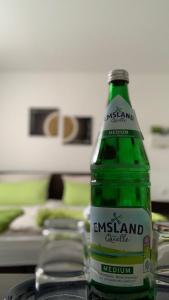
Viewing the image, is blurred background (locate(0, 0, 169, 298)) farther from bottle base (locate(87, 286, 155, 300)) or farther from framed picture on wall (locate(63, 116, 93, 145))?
bottle base (locate(87, 286, 155, 300))

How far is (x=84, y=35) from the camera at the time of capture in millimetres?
2840

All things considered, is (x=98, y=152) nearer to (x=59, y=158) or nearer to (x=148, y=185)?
(x=148, y=185)

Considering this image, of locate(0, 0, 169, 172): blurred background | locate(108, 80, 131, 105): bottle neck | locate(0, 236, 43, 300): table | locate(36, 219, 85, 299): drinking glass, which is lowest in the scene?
locate(0, 236, 43, 300): table

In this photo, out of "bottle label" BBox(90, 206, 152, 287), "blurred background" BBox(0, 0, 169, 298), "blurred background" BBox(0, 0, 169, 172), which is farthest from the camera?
"blurred background" BBox(0, 0, 169, 172)

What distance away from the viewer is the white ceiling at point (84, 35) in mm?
2330

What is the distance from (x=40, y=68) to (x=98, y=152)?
361 cm

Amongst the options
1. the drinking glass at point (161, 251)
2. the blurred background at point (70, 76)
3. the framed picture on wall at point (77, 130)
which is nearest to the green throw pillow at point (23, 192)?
the blurred background at point (70, 76)

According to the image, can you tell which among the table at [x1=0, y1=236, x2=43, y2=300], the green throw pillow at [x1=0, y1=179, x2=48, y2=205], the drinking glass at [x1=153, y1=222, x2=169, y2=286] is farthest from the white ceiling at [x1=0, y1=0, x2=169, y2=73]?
the drinking glass at [x1=153, y1=222, x2=169, y2=286]

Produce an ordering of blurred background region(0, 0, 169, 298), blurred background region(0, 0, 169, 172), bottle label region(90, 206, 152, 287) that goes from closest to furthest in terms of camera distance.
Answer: bottle label region(90, 206, 152, 287), blurred background region(0, 0, 169, 298), blurred background region(0, 0, 169, 172)

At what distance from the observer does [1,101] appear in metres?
4.01

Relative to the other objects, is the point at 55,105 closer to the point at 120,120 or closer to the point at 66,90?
the point at 66,90

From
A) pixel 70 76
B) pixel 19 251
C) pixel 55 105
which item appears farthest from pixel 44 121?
pixel 19 251

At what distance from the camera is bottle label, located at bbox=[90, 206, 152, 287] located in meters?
0.39

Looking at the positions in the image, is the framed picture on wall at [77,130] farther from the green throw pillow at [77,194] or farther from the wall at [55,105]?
the green throw pillow at [77,194]
